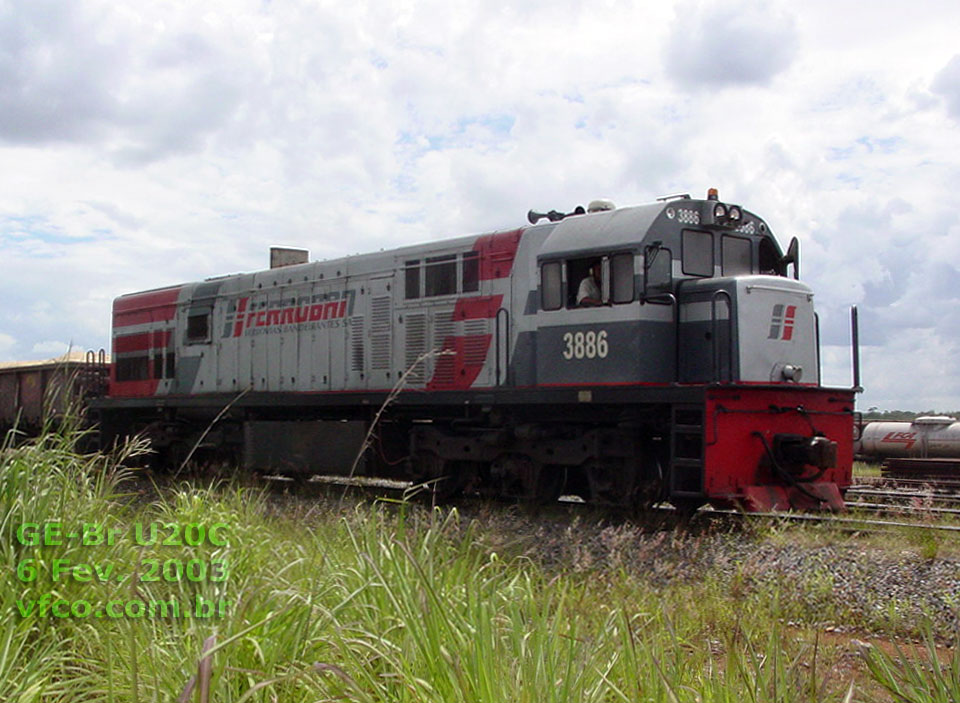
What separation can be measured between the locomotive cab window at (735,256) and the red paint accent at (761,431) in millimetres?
1594

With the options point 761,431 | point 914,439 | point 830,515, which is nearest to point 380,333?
point 761,431

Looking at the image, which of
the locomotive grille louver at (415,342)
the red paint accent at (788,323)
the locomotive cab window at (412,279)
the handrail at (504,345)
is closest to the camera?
the red paint accent at (788,323)

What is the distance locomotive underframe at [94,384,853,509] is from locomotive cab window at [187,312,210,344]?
215 cm

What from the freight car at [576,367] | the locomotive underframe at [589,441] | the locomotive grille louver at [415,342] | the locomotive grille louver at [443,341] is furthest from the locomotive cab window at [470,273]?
the locomotive underframe at [589,441]

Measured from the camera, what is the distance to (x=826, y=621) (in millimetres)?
5836

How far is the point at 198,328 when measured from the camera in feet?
52.2

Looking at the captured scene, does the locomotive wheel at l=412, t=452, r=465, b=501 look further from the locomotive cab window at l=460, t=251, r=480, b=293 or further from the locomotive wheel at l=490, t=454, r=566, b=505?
the locomotive cab window at l=460, t=251, r=480, b=293

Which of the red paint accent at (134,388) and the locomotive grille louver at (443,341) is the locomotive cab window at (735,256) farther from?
the red paint accent at (134,388)

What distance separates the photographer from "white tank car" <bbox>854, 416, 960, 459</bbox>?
1875cm

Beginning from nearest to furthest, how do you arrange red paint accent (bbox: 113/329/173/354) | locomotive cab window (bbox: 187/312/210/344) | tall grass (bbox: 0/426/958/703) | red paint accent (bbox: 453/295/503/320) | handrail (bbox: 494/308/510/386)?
tall grass (bbox: 0/426/958/703), handrail (bbox: 494/308/510/386), red paint accent (bbox: 453/295/503/320), locomotive cab window (bbox: 187/312/210/344), red paint accent (bbox: 113/329/173/354)

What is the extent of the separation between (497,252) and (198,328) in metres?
6.61

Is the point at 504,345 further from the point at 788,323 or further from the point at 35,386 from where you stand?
the point at 35,386

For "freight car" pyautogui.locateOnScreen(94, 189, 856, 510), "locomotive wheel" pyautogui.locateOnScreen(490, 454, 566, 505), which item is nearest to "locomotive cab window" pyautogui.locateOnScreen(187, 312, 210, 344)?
"freight car" pyautogui.locateOnScreen(94, 189, 856, 510)

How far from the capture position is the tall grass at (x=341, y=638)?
3.23 meters
